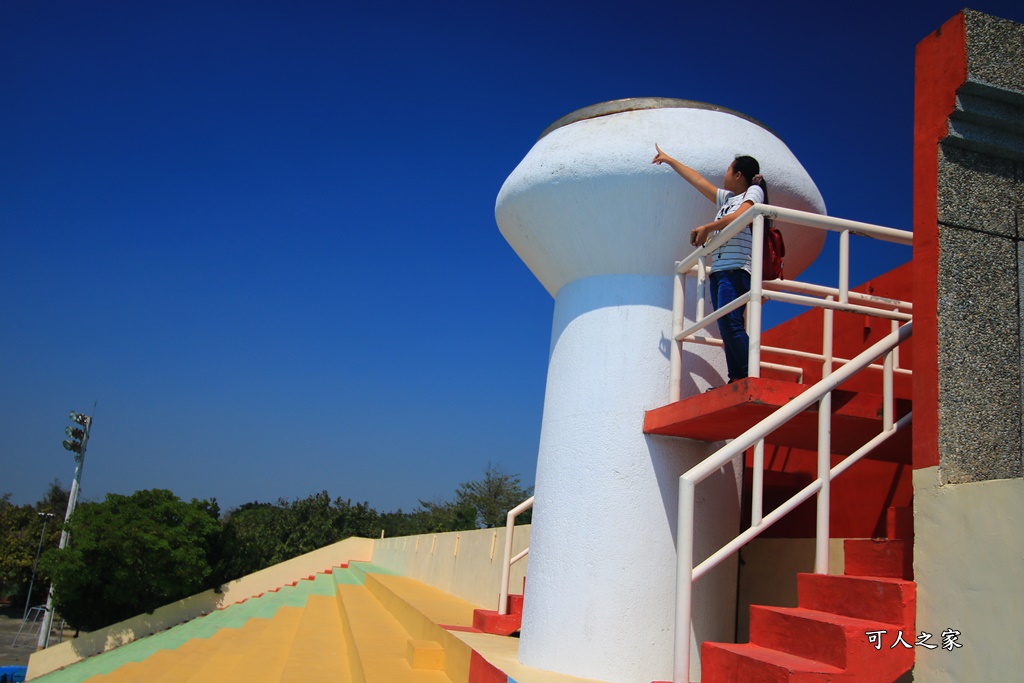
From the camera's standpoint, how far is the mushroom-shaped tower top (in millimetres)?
5879

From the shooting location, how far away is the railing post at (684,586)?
386 centimetres

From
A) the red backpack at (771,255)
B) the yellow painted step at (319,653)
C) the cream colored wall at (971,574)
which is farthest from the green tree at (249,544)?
the cream colored wall at (971,574)

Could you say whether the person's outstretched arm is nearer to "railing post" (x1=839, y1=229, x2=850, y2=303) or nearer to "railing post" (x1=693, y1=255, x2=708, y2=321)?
"railing post" (x1=693, y1=255, x2=708, y2=321)

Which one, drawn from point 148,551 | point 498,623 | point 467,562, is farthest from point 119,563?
point 498,623

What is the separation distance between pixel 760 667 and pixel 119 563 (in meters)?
25.3

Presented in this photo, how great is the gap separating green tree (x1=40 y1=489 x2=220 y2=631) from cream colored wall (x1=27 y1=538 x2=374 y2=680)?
2.02 ft

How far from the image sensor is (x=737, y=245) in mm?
5406

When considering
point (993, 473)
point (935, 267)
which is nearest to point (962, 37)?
point (935, 267)

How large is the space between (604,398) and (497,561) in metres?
6.89

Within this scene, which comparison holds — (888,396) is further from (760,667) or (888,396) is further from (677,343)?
(760,667)

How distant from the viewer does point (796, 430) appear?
5.42 metres

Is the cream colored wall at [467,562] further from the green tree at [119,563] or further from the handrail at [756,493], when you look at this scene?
the green tree at [119,563]

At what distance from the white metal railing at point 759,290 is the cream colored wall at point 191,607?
2164 centimetres

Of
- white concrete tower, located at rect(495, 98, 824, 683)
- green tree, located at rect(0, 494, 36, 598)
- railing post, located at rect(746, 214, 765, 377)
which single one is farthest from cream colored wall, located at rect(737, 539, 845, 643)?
green tree, located at rect(0, 494, 36, 598)
